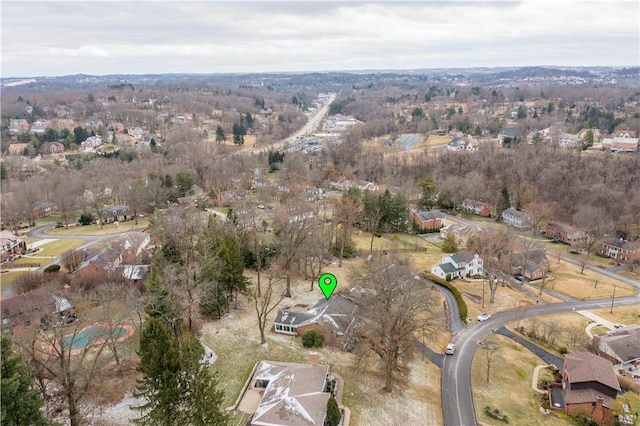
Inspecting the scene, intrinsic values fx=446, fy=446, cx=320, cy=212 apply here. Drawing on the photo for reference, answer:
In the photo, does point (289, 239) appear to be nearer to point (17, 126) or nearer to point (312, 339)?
point (312, 339)

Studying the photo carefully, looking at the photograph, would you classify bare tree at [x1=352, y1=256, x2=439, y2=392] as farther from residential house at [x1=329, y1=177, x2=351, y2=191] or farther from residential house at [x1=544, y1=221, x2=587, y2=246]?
residential house at [x1=329, y1=177, x2=351, y2=191]

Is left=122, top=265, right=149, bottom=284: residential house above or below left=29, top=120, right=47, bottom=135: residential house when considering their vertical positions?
below

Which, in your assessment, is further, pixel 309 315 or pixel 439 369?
pixel 309 315

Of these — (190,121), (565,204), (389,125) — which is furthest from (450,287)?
(190,121)

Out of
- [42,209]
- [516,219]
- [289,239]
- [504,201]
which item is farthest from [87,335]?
[504,201]

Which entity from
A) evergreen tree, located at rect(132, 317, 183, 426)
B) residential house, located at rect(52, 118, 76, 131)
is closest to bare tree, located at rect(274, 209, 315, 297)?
evergreen tree, located at rect(132, 317, 183, 426)

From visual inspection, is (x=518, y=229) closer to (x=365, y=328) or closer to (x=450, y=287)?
(x=450, y=287)
